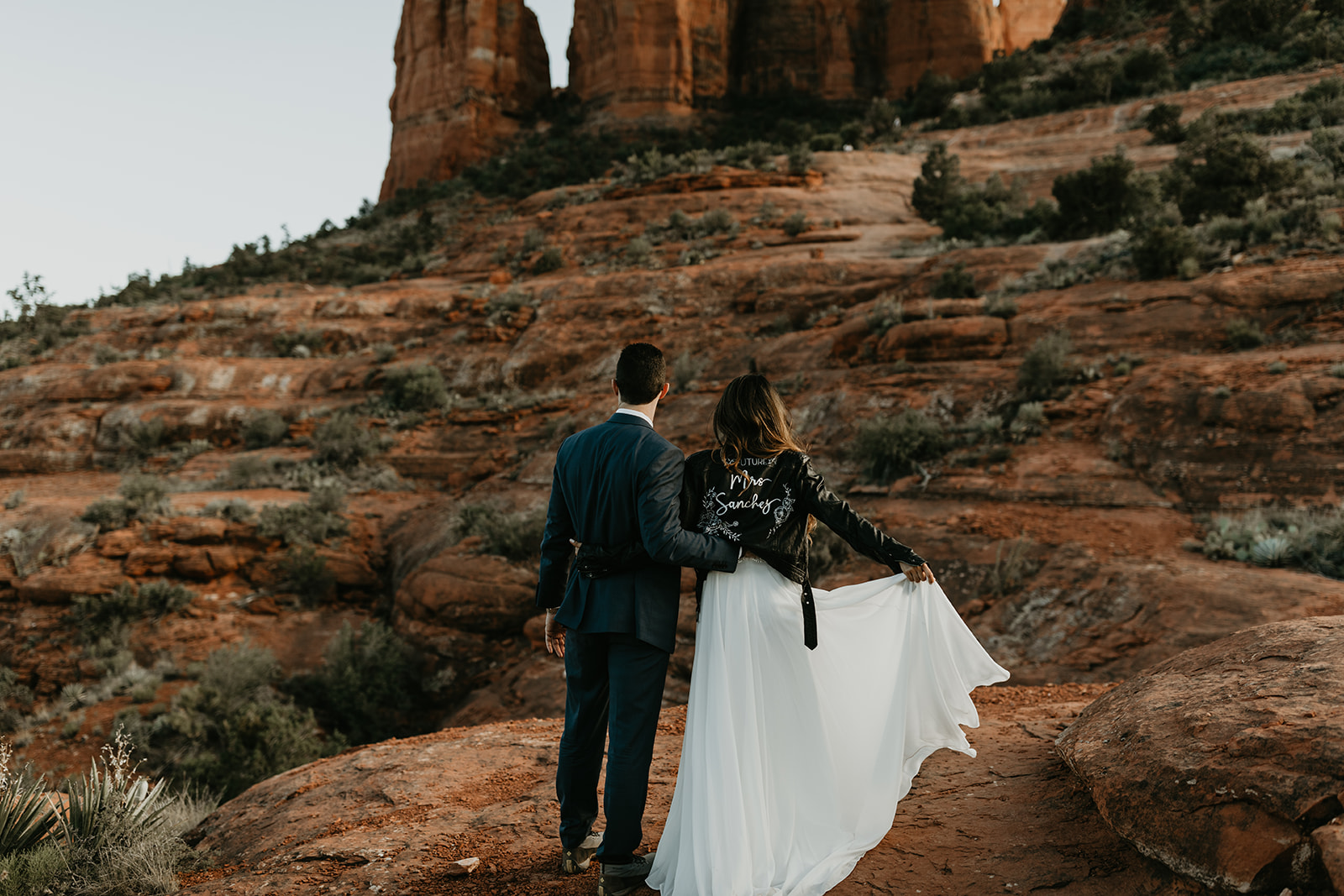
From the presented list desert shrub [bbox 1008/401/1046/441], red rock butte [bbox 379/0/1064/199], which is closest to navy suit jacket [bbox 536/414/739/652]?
desert shrub [bbox 1008/401/1046/441]

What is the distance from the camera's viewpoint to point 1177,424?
8.76 metres

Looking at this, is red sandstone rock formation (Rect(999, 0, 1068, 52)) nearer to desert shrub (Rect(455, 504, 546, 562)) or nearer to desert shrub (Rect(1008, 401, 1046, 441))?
desert shrub (Rect(1008, 401, 1046, 441))

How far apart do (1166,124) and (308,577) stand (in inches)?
973

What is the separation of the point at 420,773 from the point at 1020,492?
6939 mm

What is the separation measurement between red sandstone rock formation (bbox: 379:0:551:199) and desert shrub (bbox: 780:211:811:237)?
23.5m

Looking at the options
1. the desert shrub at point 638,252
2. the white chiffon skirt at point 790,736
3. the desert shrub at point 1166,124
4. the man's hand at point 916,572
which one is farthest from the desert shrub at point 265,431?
the desert shrub at point 1166,124

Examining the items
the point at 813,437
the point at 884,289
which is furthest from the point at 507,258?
the point at 813,437

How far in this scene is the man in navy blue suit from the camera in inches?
115

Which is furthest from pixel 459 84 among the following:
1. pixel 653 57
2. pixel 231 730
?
pixel 231 730

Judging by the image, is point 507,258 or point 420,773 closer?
point 420,773

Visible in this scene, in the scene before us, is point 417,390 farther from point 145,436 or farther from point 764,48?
point 764,48

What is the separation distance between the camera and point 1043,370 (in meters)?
10.2

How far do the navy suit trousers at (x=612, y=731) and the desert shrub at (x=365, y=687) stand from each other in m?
6.42

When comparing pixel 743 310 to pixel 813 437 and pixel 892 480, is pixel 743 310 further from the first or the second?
pixel 892 480
